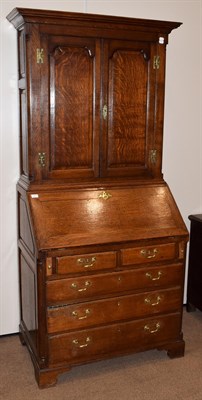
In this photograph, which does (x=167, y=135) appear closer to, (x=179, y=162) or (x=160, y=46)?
(x=179, y=162)

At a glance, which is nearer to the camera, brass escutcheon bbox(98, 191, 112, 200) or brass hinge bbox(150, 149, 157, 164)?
brass escutcheon bbox(98, 191, 112, 200)

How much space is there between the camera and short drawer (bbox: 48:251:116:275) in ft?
8.37

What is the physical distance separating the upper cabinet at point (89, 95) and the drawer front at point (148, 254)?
48 centimetres

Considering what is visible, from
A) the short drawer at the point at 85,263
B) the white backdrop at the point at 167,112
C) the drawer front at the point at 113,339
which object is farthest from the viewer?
the white backdrop at the point at 167,112

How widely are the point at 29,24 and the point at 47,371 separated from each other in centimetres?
196

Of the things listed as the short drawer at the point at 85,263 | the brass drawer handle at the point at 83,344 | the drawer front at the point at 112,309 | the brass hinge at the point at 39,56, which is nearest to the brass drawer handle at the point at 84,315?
the drawer front at the point at 112,309

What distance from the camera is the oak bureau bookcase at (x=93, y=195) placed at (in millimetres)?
2580

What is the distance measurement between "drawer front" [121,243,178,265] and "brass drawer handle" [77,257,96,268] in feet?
0.62

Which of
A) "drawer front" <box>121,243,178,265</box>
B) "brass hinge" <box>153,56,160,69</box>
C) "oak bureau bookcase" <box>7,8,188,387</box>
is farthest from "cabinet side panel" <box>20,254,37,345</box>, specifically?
"brass hinge" <box>153,56,160,69</box>

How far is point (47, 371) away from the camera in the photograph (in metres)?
2.67

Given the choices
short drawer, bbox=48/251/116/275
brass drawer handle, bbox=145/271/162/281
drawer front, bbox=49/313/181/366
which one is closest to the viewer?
short drawer, bbox=48/251/116/275

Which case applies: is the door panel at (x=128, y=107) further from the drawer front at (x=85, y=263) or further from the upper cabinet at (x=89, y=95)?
the drawer front at (x=85, y=263)

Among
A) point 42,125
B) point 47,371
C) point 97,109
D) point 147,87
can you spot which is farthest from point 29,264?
point 147,87

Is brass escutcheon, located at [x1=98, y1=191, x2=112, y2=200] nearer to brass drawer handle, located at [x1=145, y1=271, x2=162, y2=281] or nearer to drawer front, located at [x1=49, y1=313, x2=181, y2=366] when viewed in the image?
brass drawer handle, located at [x1=145, y1=271, x2=162, y2=281]
